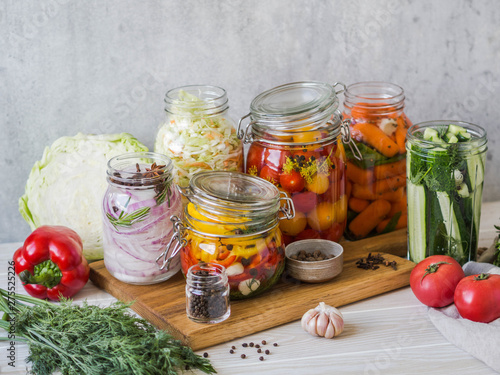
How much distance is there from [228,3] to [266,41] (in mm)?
172

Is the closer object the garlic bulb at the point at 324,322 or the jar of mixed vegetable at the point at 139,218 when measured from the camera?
the garlic bulb at the point at 324,322

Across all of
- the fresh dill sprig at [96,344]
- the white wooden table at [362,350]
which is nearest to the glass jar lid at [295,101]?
the white wooden table at [362,350]

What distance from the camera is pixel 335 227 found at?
5.77ft

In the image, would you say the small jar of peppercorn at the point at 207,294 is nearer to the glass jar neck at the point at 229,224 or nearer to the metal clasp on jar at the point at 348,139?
the glass jar neck at the point at 229,224

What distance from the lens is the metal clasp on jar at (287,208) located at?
1.55 meters

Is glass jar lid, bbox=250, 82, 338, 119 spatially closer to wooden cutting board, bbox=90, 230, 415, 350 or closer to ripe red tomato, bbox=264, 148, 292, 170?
ripe red tomato, bbox=264, 148, 292, 170

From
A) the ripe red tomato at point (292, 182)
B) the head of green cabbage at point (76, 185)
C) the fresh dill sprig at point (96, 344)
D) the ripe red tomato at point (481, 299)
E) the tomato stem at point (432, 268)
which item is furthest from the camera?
the head of green cabbage at point (76, 185)

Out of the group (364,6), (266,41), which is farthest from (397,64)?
(266,41)

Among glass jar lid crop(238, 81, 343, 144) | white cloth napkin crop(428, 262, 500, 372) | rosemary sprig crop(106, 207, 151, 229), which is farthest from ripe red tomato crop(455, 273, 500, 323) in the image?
rosemary sprig crop(106, 207, 151, 229)

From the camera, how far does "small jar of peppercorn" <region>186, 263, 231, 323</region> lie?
4.58 feet

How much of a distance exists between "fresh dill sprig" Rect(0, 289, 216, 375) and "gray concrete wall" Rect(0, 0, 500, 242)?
2.39 feet

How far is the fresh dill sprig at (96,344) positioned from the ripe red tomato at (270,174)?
0.52 m

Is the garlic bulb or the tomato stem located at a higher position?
the tomato stem

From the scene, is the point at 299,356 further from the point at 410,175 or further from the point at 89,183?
the point at 89,183
